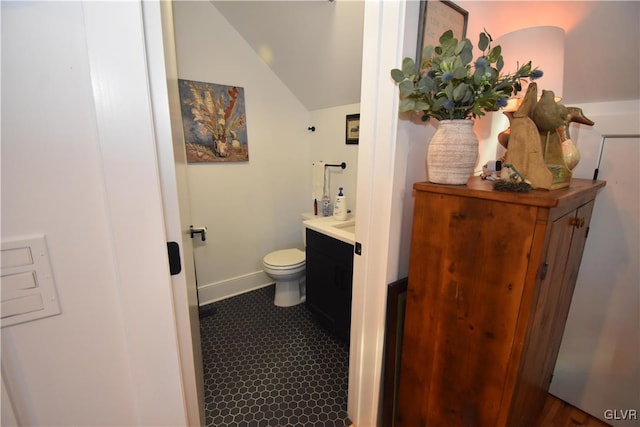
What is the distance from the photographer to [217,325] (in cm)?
211

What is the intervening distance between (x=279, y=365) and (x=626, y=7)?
2.31 m

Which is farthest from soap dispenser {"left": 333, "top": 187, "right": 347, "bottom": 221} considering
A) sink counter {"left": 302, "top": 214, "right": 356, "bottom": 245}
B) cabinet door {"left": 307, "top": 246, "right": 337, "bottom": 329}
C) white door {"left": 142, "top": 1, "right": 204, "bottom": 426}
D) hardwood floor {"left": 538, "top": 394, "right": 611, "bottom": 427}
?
hardwood floor {"left": 538, "top": 394, "right": 611, "bottom": 427}

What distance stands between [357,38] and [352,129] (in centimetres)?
69

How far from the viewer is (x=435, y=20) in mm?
963

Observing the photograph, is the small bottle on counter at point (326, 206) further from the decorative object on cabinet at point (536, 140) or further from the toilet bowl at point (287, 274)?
the decorative object on cabinet at point (536, 140)

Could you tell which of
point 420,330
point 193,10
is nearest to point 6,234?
point 420,330

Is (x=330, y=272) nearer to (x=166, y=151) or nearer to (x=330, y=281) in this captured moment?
(x=330, y=281)

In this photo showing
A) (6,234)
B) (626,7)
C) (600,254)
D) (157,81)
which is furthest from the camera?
(600,254)

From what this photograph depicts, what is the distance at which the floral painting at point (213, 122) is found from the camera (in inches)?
80.6

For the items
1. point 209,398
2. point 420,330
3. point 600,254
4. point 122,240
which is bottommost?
point 209,398

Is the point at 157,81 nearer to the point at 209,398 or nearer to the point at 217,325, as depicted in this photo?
the point at 209,398

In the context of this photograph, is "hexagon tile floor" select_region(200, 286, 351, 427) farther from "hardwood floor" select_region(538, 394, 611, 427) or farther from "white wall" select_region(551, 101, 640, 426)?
"white wall" select_region(551, 101, 640, 426)

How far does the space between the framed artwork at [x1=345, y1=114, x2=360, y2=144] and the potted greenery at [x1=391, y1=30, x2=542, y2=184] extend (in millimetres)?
1243

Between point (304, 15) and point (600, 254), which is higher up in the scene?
point (304, 15)
